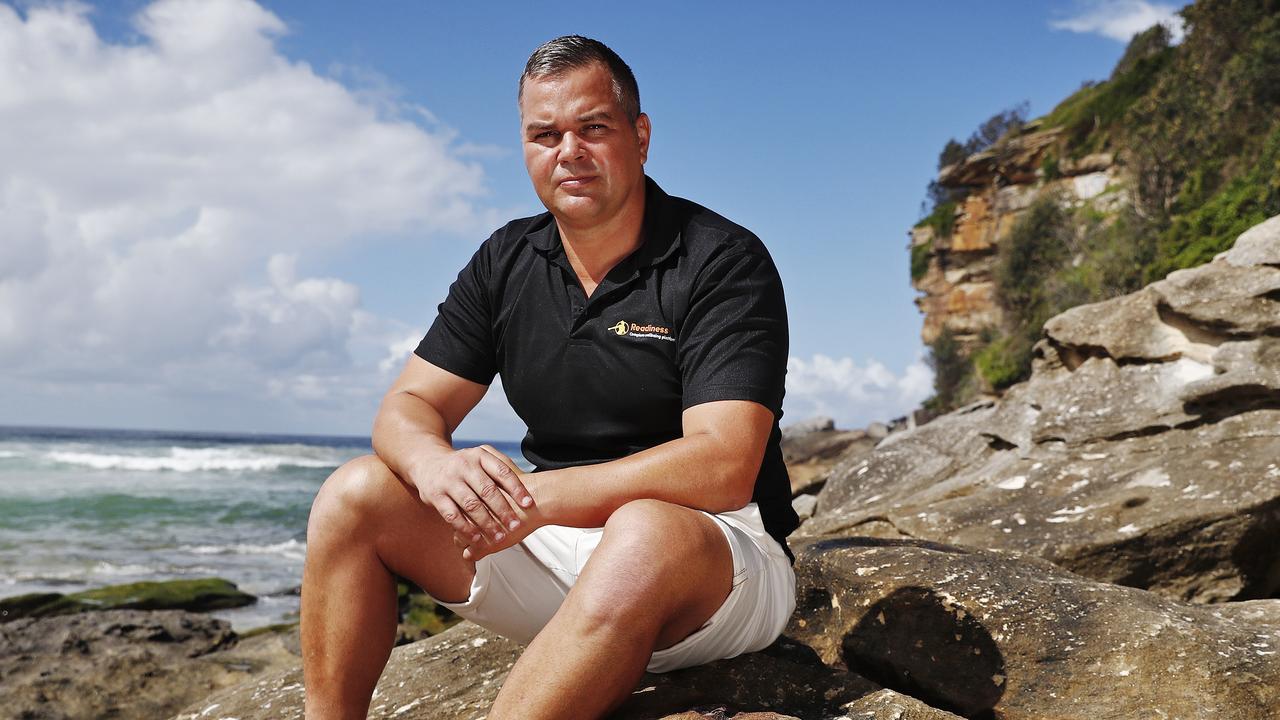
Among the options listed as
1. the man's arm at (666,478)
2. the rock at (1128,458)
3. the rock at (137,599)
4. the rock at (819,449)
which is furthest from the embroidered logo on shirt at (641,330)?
the rock at (819,449)

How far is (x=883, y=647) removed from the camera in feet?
10.9

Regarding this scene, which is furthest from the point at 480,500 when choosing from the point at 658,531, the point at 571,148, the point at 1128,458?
the point at 1128,458

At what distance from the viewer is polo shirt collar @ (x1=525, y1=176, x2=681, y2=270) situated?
2.91m

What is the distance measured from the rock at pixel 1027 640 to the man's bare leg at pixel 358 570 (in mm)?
1466

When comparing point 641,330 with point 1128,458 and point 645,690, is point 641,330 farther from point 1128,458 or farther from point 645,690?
point 1128,458

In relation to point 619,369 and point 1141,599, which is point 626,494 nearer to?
point 619,369

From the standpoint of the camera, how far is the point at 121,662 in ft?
23.0

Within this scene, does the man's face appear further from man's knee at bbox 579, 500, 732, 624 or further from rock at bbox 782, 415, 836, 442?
rock at bbox 782, 415, 836, 442

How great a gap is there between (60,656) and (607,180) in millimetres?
6867

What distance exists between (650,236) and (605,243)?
5.8 inches

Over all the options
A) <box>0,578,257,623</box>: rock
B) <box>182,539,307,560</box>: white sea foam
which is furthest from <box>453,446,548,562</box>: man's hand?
<box>182,539,307,560</box>: white sea foam

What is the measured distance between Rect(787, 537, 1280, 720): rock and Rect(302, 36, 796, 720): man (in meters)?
0.68

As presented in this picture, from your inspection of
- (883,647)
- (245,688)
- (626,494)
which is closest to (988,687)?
(883,647)

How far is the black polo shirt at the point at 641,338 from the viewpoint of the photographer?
2660 mm
